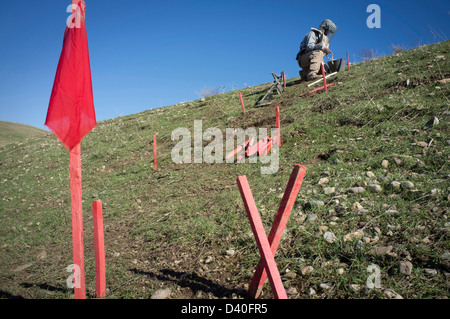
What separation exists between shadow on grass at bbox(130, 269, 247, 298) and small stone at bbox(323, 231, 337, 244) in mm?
1085

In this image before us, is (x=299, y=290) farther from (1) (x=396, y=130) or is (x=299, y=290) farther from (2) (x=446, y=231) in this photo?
(1) (x=396, y=130)

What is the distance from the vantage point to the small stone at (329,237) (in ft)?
8.99

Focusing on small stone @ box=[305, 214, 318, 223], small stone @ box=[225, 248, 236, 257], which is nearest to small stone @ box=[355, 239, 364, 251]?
small stone @ box=[305, 214, 318, 223]

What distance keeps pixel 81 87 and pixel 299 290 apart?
2656 mm

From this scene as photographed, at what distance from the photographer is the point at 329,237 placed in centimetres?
279

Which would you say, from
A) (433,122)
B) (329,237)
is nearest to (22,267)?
(329,237)

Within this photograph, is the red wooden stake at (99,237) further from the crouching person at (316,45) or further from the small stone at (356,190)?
the crouching person at (316,45)

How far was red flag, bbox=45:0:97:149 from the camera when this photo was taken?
2.14 m

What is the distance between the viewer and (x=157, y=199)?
18.5 feet

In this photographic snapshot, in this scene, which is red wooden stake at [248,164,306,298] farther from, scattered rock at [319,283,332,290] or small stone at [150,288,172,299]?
small stone at [150,288,172,299]

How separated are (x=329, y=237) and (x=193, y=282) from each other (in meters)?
1.57

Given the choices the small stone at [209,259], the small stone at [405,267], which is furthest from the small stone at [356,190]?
the small stone at [209,259]

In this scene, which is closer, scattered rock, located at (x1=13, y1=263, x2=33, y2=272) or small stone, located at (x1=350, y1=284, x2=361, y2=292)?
small stone, located at (x1=350, y1=284, x2=361, y2=292)

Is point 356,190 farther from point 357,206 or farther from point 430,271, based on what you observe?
point 430,271
